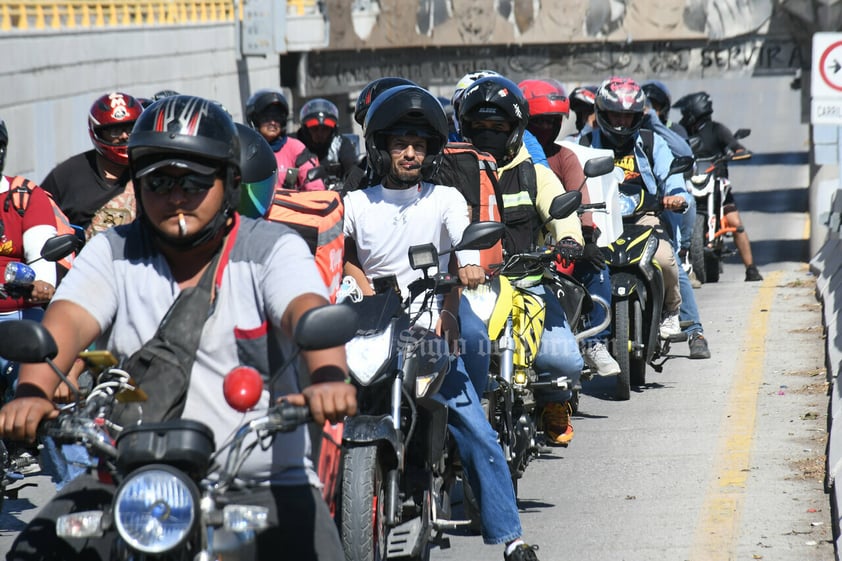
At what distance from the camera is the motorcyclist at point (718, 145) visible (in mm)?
18562

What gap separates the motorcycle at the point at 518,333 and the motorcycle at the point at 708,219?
8.83m

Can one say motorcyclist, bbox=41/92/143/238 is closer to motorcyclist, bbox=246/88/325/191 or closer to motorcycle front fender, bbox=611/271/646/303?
motorcycle front fender, bbox=611/271/646/303

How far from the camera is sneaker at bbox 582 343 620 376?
35.5 feet

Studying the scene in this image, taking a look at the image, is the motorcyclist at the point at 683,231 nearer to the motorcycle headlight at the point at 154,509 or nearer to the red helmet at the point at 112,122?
the red helmet at the point at 112,122

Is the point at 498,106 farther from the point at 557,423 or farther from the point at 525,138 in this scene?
the point at 557,423

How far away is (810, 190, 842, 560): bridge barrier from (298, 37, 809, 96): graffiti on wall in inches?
614

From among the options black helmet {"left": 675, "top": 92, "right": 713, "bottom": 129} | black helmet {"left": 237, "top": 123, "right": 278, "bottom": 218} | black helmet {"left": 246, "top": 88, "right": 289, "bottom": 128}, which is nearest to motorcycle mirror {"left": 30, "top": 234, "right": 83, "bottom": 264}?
black helmet {"left": 237, "top": 123, "right": 278, "bottom": 218}

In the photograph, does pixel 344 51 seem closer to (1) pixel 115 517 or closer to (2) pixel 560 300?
(2) pixel 560 300

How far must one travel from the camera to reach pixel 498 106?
28.3 ft

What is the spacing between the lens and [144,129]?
422cm

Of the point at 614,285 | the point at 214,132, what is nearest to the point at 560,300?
the point at 614,285

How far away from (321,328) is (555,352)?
4931 millimetres

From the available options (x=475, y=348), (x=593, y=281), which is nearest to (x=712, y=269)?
(x=593, y=281)

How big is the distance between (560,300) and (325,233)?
10.9ft
